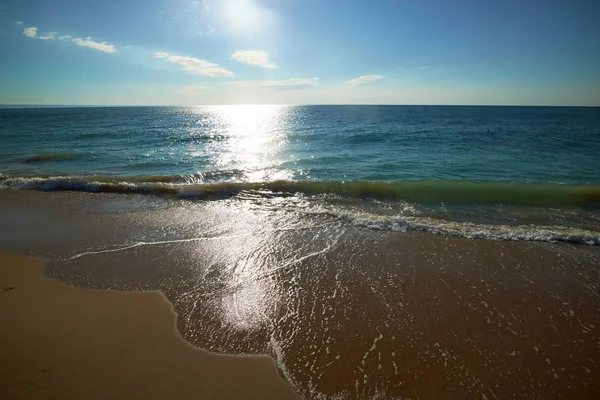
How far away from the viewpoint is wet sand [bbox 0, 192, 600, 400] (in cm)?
351

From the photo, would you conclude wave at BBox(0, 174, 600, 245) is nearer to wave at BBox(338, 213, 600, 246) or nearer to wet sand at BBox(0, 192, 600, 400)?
wave at BBox(338, 213, 600, 246)

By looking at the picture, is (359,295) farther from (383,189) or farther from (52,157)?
(52,157)

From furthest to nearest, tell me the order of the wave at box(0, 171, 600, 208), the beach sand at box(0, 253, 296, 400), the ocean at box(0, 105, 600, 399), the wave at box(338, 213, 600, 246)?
1. the wave at box(0, 171, 600, 208)
2. the wave at box(338, 213, 600, 246)
3. the ocean at box(0, 105, 600, 399)
4. the beach sand at box(0, 253, 296, 400)

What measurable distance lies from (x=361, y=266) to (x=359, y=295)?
102 centimetres

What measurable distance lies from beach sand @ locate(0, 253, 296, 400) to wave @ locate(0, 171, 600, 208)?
21.9ft

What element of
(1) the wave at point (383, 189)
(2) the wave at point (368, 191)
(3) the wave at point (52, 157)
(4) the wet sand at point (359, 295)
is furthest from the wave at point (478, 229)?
Result: (3) the wave at point (52, 157)

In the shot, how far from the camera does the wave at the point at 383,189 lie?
10.6 metres

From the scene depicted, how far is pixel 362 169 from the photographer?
1568 centimetres

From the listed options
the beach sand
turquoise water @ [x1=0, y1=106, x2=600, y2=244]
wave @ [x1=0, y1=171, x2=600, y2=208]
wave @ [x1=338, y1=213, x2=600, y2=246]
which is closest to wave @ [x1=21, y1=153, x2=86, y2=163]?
turquoise water @ [x1=0, y1=106, x2=600, y2=244]

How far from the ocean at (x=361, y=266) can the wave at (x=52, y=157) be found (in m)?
6.06

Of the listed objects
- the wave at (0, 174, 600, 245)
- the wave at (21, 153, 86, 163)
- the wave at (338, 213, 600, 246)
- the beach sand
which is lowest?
the beach sand

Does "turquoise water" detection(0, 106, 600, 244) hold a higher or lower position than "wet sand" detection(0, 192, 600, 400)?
higher

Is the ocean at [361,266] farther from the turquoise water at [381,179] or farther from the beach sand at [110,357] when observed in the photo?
the beach sand at [110,357]

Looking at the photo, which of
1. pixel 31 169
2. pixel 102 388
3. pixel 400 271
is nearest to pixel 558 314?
pixel 400 271
